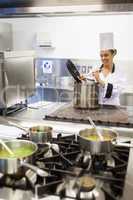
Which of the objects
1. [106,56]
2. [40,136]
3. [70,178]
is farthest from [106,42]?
→ [70,178]

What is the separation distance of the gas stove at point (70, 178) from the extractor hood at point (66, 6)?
515 millimetres

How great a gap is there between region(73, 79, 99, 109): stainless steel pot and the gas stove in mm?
425

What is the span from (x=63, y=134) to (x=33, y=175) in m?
0.40

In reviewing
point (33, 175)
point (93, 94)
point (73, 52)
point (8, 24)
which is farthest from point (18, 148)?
point (73, 52)

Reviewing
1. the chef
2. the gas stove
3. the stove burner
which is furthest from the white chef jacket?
the stove burner

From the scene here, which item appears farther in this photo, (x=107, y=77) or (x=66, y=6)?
(x=107, y=77)

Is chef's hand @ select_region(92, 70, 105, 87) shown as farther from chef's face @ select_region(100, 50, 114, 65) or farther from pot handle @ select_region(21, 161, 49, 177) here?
pot handle @ select_region(21, 161, 49, 177)

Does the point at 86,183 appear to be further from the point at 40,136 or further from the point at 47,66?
the point at 47,66

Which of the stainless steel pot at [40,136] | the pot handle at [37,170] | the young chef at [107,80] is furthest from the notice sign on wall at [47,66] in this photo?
the pot handle at [37,170]

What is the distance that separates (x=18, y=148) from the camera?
86 cm

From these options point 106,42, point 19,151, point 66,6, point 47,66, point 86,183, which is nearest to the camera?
point 86,183

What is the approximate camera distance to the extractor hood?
97cm

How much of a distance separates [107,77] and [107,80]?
0.05ft

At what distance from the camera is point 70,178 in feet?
2.28
